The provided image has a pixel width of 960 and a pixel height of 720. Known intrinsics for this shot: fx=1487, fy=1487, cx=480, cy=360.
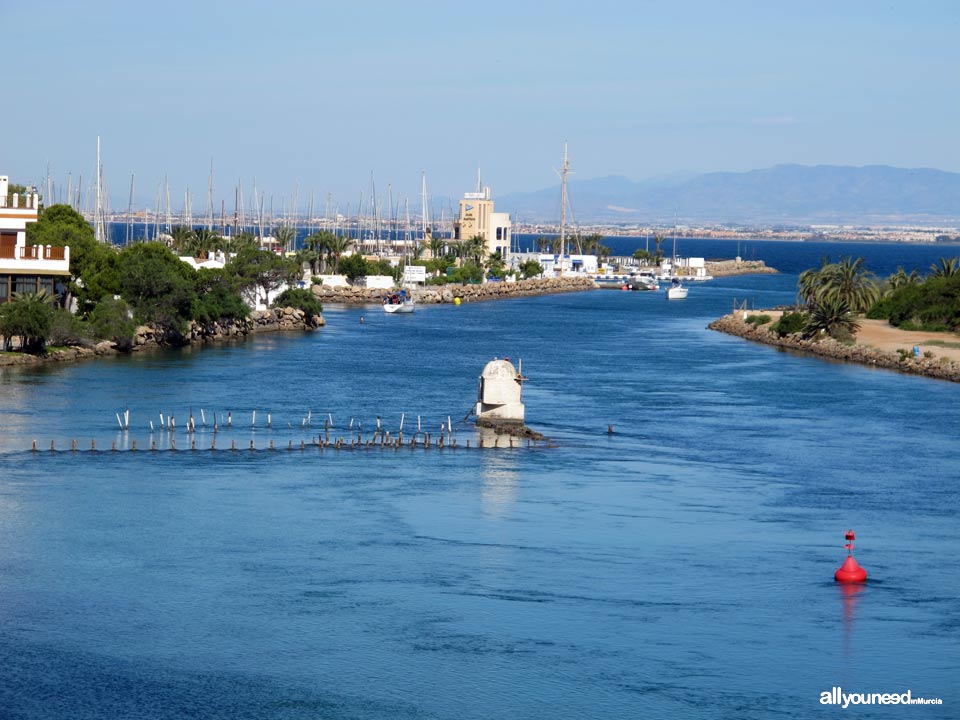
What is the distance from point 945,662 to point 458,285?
5095 inches

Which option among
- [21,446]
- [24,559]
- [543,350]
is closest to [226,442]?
[21,446]

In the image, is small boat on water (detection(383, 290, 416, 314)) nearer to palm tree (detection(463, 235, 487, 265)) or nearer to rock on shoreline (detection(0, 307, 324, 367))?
rock on shoreline (detection(0, 307, 324, 367))

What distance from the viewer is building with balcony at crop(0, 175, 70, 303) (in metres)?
77.1

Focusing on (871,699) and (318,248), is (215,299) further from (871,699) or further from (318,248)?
(871,699)

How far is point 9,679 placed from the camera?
2850 cm

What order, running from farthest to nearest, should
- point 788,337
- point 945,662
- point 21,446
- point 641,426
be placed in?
point 788,337 → point 641,426 → point 21,446 → point 945,662

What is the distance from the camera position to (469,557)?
38.2 metres

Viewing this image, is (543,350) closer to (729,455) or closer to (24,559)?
(729,455)

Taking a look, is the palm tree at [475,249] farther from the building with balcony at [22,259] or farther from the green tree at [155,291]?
the building with balcony at [22,259]

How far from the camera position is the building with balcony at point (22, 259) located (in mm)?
77062

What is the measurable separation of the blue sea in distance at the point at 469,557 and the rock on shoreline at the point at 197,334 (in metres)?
5.00

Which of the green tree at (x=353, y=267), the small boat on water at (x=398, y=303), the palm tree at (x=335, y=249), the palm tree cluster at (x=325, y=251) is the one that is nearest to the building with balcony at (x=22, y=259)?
the small boat on water at (x=398, y=303)

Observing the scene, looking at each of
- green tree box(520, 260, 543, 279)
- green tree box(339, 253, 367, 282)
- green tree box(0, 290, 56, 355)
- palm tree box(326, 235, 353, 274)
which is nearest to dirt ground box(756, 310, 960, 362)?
green tree box(0, 290, 56, 355)

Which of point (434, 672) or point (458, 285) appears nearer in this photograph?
point (434, 672)
